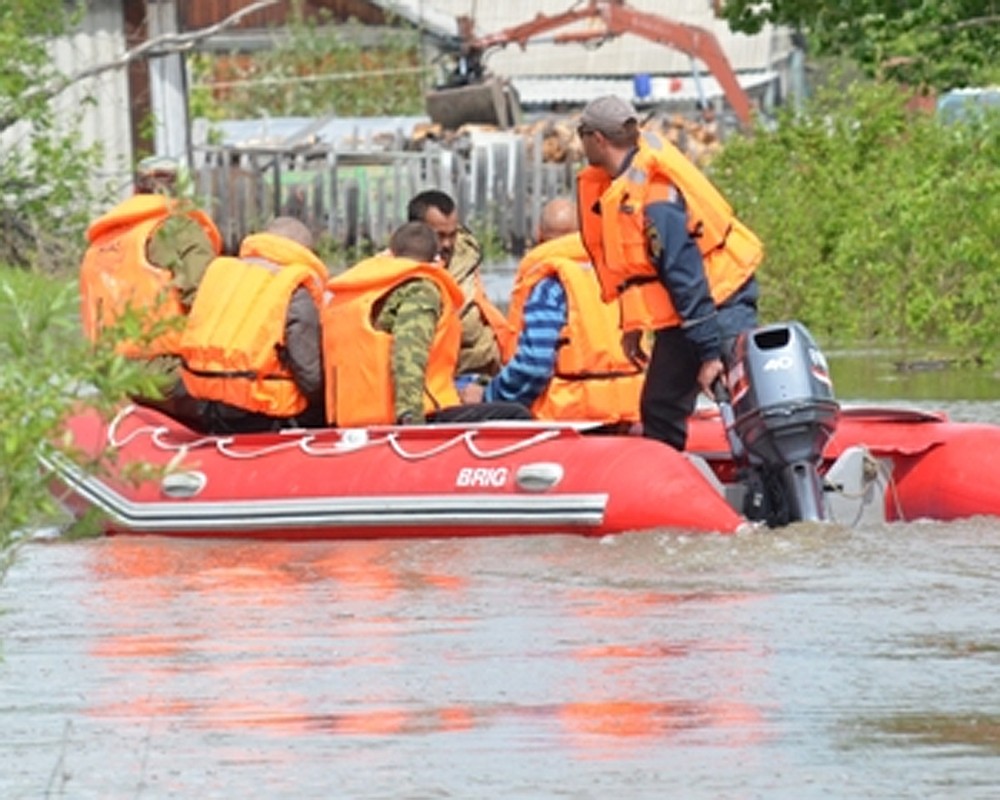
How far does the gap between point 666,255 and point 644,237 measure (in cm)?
12

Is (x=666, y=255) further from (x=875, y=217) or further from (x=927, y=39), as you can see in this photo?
(x=927, y=39)

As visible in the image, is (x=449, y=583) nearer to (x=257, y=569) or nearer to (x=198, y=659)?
(x=257, y=569)

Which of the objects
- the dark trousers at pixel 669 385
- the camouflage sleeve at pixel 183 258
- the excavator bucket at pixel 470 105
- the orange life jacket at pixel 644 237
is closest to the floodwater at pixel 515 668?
the dark trousers at pixel 669 385

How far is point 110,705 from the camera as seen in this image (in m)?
7.70

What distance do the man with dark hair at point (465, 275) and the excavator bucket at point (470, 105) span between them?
3059cm

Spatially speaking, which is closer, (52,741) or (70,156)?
(52,741)

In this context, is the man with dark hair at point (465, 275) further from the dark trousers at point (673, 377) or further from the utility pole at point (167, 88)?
the utility pole at point (167, 88)

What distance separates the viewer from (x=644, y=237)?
10906mm

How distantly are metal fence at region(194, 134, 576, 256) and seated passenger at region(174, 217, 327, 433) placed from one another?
2006cm

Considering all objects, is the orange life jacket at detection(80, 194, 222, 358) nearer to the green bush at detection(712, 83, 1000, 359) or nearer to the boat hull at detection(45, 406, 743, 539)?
the boat hull at detection(45, 406, 743, 539)

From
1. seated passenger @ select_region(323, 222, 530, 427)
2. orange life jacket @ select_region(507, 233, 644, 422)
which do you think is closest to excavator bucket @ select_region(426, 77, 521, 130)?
orange life jacket @ select_region(507, 233, 644, 422)

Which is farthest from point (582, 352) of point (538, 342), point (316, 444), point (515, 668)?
point (515, 668)

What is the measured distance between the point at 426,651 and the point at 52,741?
1.53 metres

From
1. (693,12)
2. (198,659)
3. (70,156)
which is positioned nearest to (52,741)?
(198,659)
